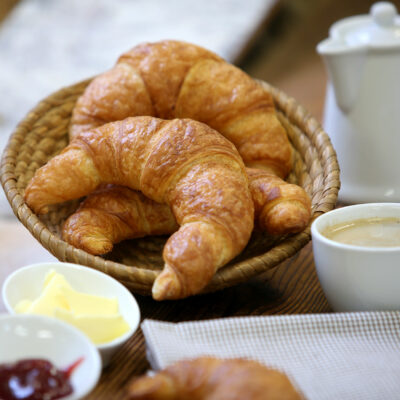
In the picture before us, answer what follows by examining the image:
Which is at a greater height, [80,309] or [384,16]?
[384,16]

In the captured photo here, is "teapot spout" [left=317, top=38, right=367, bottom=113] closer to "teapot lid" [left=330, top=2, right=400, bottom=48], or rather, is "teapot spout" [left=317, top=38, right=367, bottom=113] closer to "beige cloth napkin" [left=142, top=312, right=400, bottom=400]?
"teapot lid" [left=330, top=2, right=400, bottom=48]

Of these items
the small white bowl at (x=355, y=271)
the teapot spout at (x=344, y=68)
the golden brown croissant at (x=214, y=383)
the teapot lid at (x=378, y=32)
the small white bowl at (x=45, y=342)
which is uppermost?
the teapot lid at (x=378, y=32)

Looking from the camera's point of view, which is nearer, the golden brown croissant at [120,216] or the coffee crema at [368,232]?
the coffee crema at [368,232]

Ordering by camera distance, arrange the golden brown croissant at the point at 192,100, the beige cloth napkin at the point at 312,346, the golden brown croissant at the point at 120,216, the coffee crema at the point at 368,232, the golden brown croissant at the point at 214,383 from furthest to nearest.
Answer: the golden brown croissant at the point at 192,100 < the golden brown croissant at the point at 120,216 < the coffee crema at the point at 368,232 < the beige cloth napkin at the point at 312,346 < the golden brown croissant at the point at 214,383

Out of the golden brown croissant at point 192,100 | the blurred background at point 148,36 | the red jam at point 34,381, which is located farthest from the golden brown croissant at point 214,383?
the blurred background at point 148,36

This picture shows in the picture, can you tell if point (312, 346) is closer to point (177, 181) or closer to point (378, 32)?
point (177, 181)

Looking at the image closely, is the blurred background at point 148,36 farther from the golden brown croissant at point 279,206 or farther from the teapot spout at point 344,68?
A: the golden brown croissant at point 279,206

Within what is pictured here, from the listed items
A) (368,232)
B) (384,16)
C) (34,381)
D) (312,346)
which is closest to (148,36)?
(384,16)
